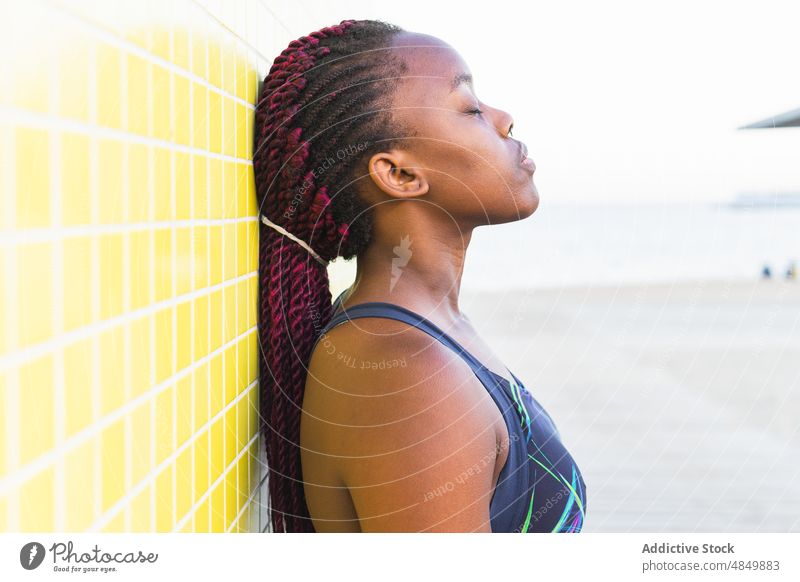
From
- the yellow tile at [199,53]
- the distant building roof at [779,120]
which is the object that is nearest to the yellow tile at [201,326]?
the yellow tile at [199,53]

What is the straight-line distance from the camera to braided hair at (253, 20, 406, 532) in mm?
945

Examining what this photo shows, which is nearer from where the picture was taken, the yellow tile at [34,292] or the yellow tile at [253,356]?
the yellow tile at [34,292]

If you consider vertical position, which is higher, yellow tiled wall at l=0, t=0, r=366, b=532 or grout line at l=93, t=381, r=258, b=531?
yellow tiled wall at l=0, t=0, r=366, b=532

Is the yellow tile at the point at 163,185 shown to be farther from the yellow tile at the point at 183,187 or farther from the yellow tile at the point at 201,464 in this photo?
the yellow tile at the point at 201,464

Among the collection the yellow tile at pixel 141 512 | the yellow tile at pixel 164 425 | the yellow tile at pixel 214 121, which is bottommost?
the yellow tile at pixel 141 512

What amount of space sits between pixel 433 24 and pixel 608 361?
4829 millimetres

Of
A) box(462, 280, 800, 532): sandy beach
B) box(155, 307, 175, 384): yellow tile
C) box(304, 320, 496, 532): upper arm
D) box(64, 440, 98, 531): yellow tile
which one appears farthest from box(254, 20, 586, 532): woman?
box(462, 280, 800, 532): sandy beach

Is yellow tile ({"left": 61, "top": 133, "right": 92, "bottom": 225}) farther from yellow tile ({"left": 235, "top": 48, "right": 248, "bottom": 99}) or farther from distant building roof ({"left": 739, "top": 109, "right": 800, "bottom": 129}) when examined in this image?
distant building roof ({"left": 739, "top": 109, "right": 800, "bottom": 129})

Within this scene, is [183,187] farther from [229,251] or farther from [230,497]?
[230,497]

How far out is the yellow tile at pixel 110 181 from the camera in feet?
1.97

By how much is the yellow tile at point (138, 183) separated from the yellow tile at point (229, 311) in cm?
23

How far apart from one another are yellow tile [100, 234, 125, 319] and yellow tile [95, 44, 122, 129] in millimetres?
82

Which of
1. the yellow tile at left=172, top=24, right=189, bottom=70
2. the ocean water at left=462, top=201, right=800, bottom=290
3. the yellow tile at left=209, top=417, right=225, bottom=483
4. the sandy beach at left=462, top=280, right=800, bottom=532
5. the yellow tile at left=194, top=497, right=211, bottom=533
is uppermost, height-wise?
the yellow tile at left=172, top=24, right=189, bottom=70

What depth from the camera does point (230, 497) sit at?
944 millimetres
